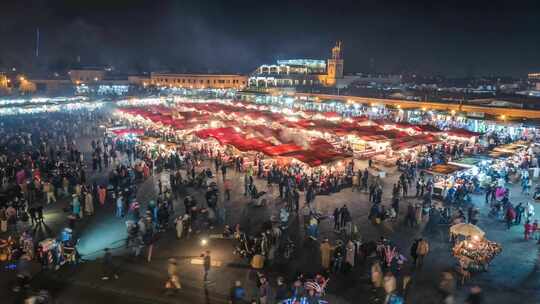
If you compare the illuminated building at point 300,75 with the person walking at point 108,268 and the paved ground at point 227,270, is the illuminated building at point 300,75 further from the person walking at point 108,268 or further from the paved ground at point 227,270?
the person walking at point 108,268

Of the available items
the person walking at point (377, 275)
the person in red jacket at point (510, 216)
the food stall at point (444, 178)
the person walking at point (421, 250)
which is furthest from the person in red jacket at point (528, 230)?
the person walking at point (377, 275)

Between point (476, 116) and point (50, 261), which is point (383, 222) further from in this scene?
point (476, 116)

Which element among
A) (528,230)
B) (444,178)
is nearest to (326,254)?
(528,230)

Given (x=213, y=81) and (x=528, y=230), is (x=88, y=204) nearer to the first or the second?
(x=528, y=230)

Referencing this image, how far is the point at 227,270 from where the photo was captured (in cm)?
906

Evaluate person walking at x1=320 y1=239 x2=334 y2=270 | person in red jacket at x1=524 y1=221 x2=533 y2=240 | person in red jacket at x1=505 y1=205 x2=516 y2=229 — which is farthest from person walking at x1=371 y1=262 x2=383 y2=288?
person in red jacket at x1=505 y1=205 x2=516 y2=229

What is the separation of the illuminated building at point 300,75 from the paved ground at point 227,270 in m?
62.8

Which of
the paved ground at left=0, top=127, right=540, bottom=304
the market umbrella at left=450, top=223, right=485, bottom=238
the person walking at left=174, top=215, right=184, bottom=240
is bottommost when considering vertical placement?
the paved ground at left=0, top=127, right=540, bottom=304

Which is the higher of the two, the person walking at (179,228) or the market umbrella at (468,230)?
the market umbrella at (468,230)

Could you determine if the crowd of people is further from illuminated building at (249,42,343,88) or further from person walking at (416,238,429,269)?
illuminated building at (249,42,343,88)

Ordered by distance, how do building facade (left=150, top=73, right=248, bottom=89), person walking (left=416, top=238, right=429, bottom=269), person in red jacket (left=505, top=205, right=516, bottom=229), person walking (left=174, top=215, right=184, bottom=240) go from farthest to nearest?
1. building facade (left=150, top=73, right=248, bottom=89)
2. person in red jacket (left=505, top=205, right=516, bottom=229)
3. person walking (left=174, top=215, right=184, bottom=240)
4. person walking (left=416, top=238, right=429, bottom=269)

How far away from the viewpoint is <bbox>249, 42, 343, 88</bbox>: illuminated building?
268 feet

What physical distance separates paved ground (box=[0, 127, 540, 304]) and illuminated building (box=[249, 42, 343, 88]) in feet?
206

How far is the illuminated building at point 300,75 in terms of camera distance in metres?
81.6
